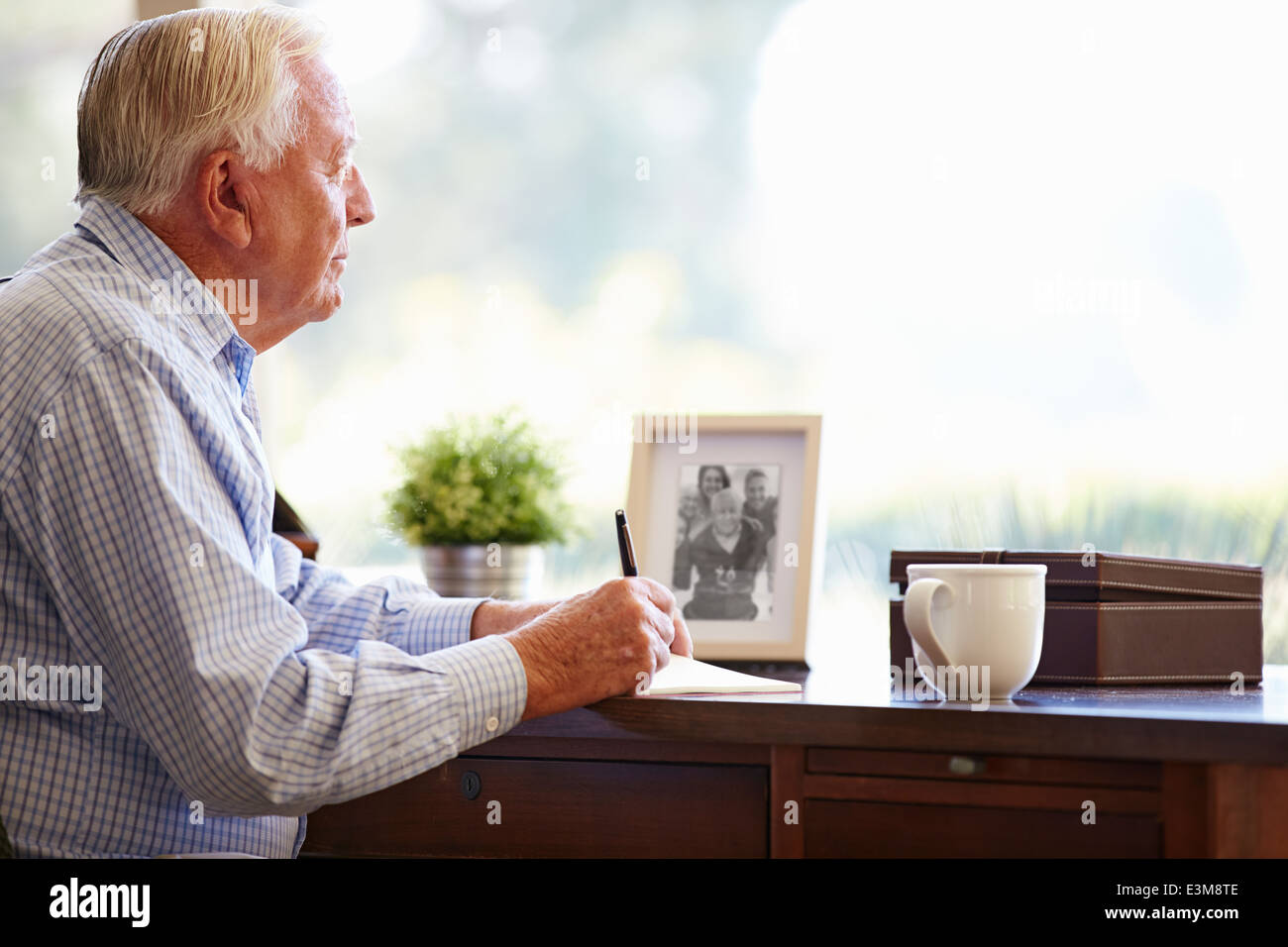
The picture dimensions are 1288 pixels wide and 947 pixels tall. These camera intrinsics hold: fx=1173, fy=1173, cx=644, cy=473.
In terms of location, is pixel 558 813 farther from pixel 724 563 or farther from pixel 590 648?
pixel 724 563

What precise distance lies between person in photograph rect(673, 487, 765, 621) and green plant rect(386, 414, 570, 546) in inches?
12.5

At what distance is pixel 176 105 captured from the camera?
3.81 feet

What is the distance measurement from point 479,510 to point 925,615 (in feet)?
2.88

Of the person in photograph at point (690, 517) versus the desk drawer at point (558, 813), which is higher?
the person in photograph at point (690, 517)

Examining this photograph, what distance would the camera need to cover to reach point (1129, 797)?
3.11ft

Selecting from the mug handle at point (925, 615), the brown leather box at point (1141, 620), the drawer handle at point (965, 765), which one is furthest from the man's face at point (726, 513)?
the drawer handle at point (965, 765)

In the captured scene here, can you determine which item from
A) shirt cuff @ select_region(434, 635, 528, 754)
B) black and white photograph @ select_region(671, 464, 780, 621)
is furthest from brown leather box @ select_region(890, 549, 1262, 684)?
shirt cuff @ select_region(434, 635, 528, 754)

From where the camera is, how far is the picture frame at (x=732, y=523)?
1.51 metres

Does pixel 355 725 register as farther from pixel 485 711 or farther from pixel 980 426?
pixel 980 426

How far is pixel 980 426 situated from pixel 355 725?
3.78 ft

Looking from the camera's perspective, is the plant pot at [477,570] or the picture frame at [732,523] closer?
the picture frame at [732,523]

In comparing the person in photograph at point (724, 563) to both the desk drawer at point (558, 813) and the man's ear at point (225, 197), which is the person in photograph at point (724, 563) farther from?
the man's ear at point (225, 197)

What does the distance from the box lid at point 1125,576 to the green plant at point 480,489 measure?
697 mm

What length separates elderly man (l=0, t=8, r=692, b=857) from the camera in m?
0.93
